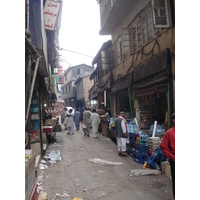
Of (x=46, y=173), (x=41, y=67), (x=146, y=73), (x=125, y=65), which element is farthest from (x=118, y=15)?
(x=46, y=173)

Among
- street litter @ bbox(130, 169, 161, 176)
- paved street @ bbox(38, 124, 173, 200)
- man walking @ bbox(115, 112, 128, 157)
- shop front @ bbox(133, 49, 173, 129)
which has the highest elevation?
shop front @ bbox(133, 49, 173, 129)

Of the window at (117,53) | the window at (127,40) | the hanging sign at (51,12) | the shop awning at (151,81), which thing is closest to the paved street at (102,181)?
the shop awning at (151,81)

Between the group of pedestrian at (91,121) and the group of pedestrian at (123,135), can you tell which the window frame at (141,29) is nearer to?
the group of pedestrian at (123,135)

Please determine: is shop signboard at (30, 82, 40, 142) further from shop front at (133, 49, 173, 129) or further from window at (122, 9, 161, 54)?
window at (122, 9, 161, 54)

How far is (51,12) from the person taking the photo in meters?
11.5

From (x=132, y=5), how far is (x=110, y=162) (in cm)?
822

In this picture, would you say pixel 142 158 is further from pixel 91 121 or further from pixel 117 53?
pixel 117 53

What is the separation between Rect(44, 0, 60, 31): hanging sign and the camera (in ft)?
37.2

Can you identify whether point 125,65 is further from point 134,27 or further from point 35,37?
point 35,37

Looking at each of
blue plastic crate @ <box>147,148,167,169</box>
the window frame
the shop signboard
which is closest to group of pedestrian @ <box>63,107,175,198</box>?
blue plastic crate @ <box>147,148,167,169</box>

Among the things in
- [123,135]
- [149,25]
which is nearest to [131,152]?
[123,135]

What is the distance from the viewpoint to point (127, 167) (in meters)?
8.11

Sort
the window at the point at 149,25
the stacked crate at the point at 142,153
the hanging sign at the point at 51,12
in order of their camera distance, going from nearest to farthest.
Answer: the stacked crate at the point at 142,153 < the window at the point at 149,25 < the hanging sign at the point at 51,12

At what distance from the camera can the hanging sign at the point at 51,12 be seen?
11336mm
